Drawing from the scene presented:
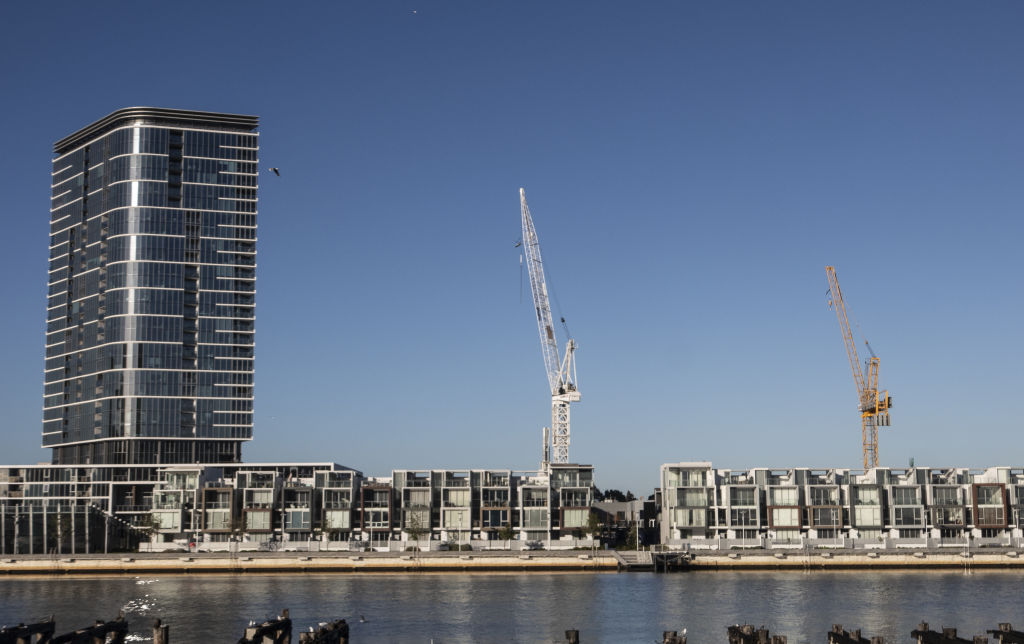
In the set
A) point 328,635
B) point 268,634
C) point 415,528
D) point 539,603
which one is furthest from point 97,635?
point 415,528

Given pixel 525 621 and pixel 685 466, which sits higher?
pixel 685 466

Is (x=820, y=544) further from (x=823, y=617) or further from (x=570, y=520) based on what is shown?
(x=823, y=617)

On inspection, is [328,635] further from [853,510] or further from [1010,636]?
[853,510]

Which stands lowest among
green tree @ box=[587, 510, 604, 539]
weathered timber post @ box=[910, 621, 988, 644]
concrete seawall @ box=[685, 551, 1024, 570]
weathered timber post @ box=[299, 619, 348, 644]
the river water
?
the river water

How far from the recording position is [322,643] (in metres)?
70.3

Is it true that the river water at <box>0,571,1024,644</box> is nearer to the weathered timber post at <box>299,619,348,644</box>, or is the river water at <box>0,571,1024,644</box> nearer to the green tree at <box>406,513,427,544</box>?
the weathered timber post at <box>299,619,348,644</box>

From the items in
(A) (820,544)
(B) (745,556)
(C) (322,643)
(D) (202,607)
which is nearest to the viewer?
(C) (322,643)

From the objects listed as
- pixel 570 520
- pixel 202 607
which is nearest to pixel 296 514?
pixel 570 520

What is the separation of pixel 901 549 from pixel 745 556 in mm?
27281

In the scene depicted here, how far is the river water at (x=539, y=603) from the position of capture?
312ft

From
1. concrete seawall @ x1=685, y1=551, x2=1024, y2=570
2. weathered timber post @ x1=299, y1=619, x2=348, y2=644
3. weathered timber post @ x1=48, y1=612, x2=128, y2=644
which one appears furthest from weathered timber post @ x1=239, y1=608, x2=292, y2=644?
concrete seawall @ x1=685, y1=551, x2=1024, y2=570

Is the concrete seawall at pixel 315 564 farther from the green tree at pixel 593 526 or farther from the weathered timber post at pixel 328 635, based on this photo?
the weathered timber post at pixel 328 635

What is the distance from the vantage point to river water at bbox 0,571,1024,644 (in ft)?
312

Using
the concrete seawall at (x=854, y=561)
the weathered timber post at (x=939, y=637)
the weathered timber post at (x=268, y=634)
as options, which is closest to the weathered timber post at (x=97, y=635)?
the weathered timber post at (x=268, y=634)
